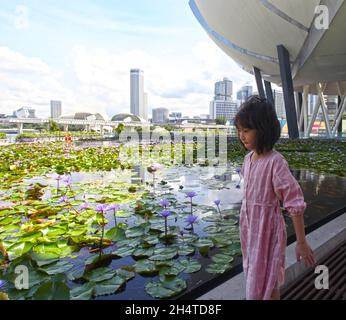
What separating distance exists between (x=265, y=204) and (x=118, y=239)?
115 cm

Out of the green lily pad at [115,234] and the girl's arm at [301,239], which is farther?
the green lily pad at [115,234]

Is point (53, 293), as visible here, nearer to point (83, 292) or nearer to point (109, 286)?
point (83, 292)

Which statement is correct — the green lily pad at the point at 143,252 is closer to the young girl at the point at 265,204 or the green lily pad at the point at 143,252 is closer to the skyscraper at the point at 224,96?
the young girl at the point at 265,204

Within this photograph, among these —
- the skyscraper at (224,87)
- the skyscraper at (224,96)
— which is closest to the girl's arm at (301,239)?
the skyscraper at (224,96)

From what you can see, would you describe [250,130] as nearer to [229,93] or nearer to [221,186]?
[221,186]

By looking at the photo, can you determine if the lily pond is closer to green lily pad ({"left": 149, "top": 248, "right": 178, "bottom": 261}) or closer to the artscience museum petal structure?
green lily pad ({"left": 149, "top": 248, "right": 178, "bottom": 261})

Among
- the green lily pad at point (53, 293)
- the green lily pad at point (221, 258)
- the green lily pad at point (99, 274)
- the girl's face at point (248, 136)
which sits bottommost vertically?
the green lily pad at point (221, 258)

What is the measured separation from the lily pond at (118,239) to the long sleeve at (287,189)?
0.67 m

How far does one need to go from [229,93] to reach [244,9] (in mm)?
20095

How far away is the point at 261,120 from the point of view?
3.94ft

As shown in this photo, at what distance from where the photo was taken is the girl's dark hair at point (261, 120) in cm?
120

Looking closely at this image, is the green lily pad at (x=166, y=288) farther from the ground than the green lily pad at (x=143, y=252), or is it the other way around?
the green lily pad at (x=143, y=252)

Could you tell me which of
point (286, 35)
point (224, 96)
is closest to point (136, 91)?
point (224, 96)
